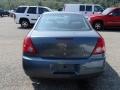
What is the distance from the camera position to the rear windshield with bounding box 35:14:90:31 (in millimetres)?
7355

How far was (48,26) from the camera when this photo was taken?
292 inches

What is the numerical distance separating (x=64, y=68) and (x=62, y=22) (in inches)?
63.3

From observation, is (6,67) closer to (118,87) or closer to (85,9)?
(118,87)

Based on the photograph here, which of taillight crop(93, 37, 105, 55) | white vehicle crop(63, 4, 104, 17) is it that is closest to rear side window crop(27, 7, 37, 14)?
white vehicle crop(63, 4, 104, 17)

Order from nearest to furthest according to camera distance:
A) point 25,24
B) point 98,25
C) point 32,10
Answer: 1. point 98,25
2. point 25,24
3. point 32,10

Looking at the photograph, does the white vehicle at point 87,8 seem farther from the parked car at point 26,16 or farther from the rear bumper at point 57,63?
the rear bumper at point 57,63

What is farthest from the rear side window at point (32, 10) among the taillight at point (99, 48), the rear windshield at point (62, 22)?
the taillight at point (99, 48)

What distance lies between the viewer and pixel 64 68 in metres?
6.32

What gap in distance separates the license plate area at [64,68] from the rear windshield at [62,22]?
118 cm

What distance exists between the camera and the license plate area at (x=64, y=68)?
630cm

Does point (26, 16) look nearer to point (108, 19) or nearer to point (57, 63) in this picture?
point (108, 19)

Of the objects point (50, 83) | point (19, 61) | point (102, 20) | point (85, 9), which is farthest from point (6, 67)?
point (85, 9)

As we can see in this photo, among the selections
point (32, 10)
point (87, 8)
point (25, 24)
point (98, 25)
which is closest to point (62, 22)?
point (98, 25)

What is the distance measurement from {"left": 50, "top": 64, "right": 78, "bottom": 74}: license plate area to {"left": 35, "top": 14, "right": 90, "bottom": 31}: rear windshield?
46.6 inches
